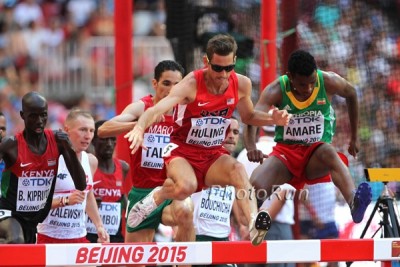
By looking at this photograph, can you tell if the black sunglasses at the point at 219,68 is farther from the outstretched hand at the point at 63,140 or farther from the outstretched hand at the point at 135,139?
the outstretched hand at the point at 63,140

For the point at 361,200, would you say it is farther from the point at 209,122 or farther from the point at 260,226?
the point at 209,122

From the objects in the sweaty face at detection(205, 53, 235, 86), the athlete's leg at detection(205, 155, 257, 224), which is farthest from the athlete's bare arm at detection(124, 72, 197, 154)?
the athlete's leg at detection(205, 155, 257, 224)

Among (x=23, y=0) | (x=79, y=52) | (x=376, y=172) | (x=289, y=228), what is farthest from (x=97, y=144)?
(x=23, y=0)

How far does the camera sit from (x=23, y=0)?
2109 centimetres

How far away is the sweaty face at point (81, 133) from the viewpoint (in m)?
11.5

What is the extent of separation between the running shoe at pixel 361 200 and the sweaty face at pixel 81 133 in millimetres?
2934

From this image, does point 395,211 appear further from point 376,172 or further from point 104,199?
point 104,199

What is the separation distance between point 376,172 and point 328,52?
10.8 feet

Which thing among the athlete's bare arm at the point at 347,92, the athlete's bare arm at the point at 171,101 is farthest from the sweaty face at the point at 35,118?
the athlete's bare arm at the point at 347,92

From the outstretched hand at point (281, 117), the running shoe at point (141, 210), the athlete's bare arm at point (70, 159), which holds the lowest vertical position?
the running shoe at point (141, 210)

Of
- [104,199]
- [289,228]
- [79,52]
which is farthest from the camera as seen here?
[79,52]

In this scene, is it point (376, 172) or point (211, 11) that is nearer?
point (376, 172)

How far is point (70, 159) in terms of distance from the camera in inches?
401

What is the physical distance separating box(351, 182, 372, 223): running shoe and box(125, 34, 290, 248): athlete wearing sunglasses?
943mm
